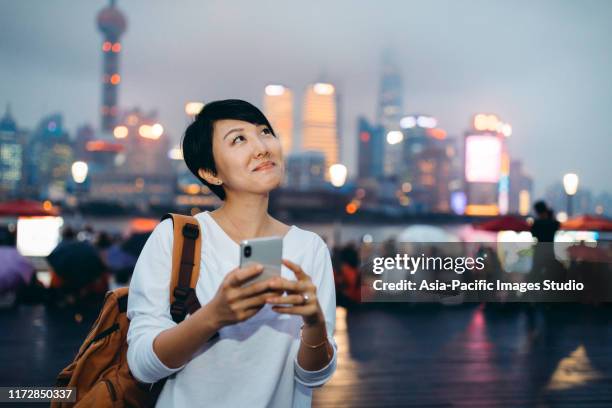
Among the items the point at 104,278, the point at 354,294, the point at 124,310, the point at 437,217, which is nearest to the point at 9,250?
the point at 104,278

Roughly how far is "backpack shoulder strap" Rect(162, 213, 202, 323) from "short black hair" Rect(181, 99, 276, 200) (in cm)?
29

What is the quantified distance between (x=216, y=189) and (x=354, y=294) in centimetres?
1292

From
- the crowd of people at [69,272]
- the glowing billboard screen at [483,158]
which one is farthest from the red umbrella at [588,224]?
the glowing billboard screen at [483,158]

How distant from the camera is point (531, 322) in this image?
1238cm

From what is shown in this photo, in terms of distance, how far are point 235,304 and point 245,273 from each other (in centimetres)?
10

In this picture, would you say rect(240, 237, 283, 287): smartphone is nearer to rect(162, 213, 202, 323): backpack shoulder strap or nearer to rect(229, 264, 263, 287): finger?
rect(229, 264, 263, 287): finger

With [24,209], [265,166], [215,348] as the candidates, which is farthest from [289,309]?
[24,209]

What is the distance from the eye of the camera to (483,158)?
6844cm

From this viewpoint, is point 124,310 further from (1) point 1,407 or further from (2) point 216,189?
(1) point 1,407

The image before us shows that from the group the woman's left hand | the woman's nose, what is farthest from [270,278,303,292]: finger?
the woman's nose

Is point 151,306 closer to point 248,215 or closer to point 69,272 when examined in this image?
point 248,215

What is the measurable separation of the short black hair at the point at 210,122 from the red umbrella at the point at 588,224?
18.3m

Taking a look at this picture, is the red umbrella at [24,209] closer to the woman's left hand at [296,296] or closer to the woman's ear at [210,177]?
the woman's ear at [210,177]

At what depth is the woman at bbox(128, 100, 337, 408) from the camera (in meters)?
1.81
